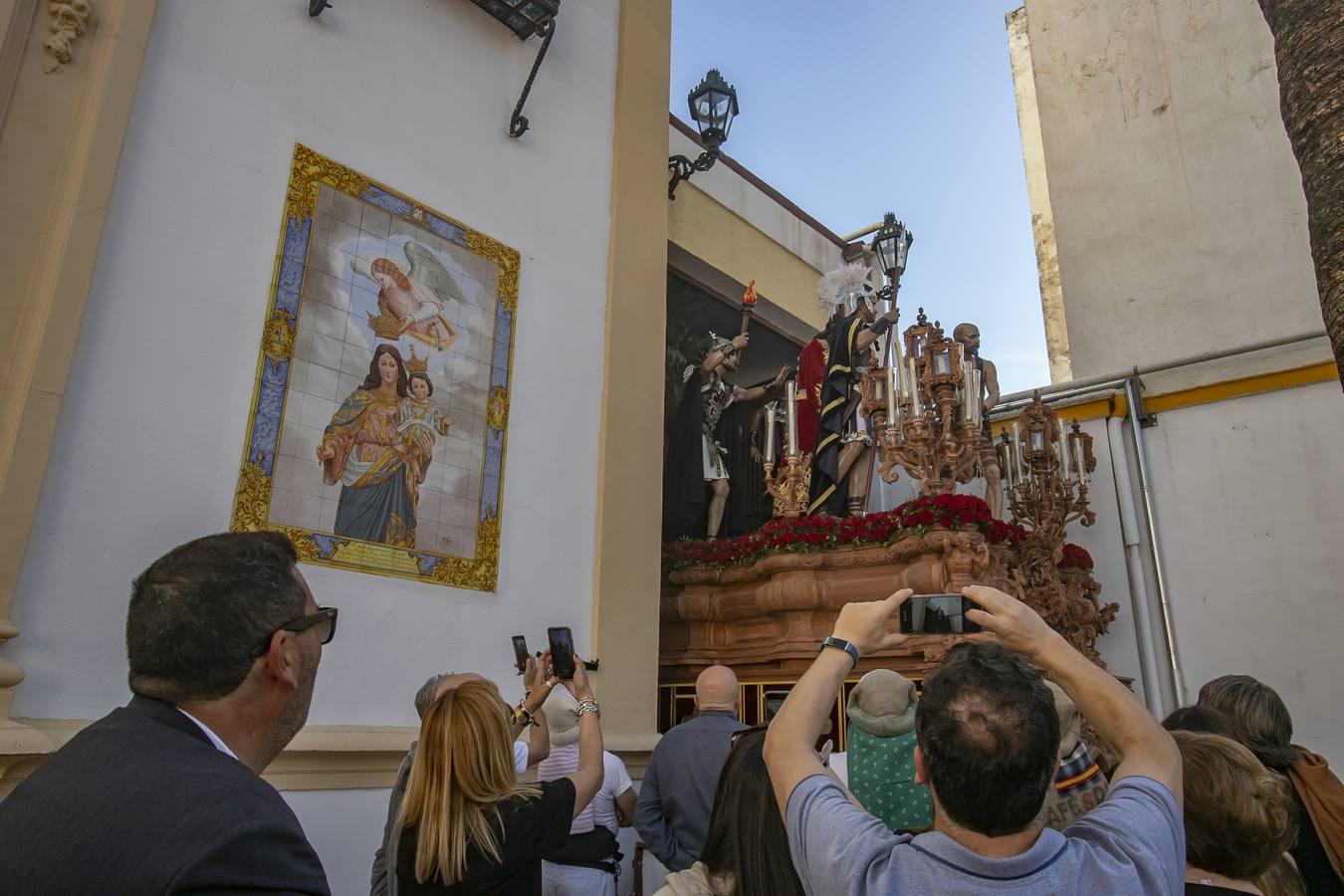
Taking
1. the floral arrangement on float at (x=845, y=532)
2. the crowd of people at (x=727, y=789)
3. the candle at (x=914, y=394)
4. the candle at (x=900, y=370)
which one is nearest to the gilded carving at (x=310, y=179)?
the floral arrangement on float at (x=845, y=532)

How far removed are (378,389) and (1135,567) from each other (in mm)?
7174

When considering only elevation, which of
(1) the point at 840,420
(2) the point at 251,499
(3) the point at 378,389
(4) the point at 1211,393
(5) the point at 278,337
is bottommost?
(2) the point at 251,499

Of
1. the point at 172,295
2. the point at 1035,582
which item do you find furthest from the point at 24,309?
the point at 1035,582

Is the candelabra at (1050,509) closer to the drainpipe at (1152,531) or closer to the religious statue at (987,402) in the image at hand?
the religious statue at (987,402)

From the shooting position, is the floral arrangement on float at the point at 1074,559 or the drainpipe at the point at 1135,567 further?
the drainpipe at the point at 1135,567

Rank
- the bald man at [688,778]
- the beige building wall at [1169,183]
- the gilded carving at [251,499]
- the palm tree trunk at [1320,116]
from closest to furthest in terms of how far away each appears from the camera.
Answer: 1. the palm tree trunk at [1320,116]
2. the bald man at [688,778]
3. the gilded carving at [251,499]
4. the beige building wall at [1169,183]

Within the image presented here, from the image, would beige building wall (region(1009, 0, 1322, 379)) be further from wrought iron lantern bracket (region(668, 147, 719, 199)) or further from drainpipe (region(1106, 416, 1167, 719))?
wrought iron lantern bracket (region(668, 147, 719, 199))

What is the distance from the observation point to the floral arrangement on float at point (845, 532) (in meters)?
6.48

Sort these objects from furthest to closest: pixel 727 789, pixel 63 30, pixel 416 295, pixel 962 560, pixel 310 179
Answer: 1. pixel 962 560
2. pixel 416 295
3. pixel 310 179
4. pixel 63 30
5. pixel 727 789

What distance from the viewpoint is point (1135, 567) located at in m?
9.08

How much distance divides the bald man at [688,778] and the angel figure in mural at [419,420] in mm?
2521

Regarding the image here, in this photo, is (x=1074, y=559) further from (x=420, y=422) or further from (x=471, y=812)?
(x=471, y=812)

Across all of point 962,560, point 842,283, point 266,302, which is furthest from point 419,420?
point 842,283

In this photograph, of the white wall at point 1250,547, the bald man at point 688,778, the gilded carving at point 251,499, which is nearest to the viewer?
the bald man at point 688,778
